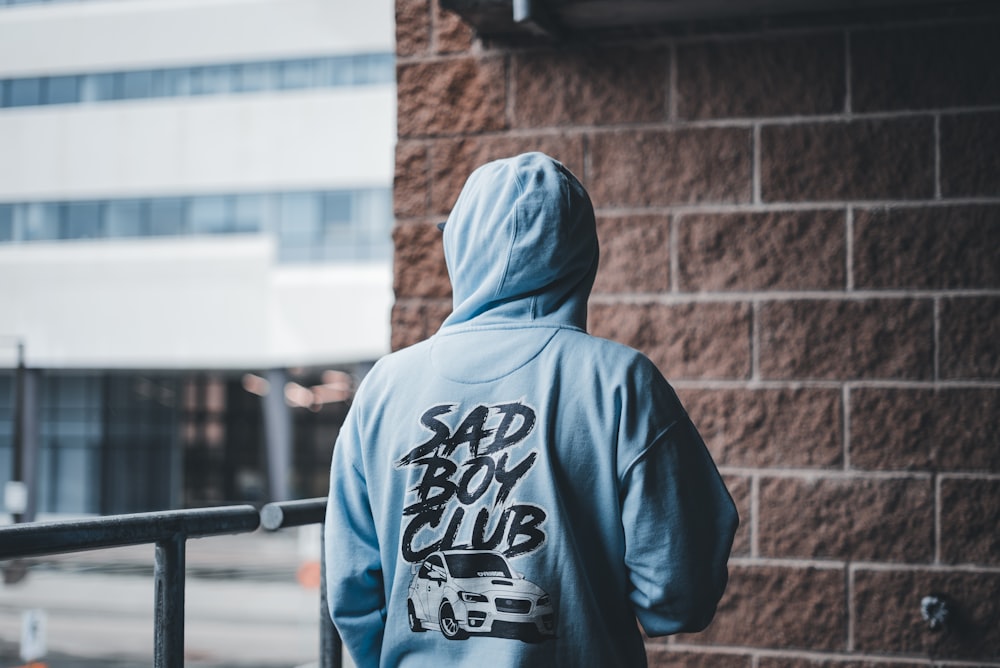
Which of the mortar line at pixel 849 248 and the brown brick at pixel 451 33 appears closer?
the mortar line at pixel 849 248

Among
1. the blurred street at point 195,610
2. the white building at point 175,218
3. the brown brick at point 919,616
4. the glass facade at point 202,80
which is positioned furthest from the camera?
the glass facade at point 202,80

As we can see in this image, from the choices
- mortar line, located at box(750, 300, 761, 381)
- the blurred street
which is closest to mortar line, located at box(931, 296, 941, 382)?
mortar line, located at box(750, 300, 761, 381)

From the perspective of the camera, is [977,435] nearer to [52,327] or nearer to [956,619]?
[956,619]

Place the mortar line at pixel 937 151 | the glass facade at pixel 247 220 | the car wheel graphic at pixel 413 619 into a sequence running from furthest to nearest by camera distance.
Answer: the glass facade at pixel 247 220 < the mortar line at pixel 937 151 < the car wheel graphic at pixel 413 619

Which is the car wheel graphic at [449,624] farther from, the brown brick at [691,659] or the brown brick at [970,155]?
the brown brick at [970,155]

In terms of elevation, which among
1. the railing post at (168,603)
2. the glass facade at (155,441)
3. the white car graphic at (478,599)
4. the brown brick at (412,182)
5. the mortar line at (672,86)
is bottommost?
the glass facade at (155,441)

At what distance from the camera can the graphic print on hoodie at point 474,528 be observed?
1840mm

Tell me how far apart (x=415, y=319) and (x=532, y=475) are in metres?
1.57

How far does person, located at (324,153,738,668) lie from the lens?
1.83m

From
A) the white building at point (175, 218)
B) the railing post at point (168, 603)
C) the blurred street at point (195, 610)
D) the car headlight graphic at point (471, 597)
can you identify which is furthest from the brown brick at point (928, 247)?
the white building at point (175, 218)

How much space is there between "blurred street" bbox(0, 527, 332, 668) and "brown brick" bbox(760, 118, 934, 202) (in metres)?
10.1

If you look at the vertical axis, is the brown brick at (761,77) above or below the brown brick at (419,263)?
above

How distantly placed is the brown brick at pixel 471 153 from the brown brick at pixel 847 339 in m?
0.78

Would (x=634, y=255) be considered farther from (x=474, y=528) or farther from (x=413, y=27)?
(x=474, y=528)
